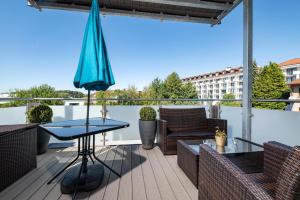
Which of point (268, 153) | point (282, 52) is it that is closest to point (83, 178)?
point (268, 153)

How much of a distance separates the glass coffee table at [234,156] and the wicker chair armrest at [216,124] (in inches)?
27.5

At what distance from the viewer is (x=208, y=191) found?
1.60m

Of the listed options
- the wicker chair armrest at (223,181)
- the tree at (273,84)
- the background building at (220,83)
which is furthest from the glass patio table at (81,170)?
the background building at (220,83)

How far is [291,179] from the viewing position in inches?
35.6

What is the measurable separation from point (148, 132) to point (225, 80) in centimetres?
6037

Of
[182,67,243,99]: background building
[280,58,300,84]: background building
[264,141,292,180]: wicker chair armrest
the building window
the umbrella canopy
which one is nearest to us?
[264,141,292,180]: wicker chair armrest

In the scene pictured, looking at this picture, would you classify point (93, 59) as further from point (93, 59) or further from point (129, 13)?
point (129, 13)

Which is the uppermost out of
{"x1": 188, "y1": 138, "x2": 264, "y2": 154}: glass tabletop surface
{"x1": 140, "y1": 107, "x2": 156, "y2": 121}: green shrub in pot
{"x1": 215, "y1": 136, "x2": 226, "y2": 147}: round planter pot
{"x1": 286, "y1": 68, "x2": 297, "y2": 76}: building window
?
{"x1": 286, "y1": 68, "x2": 297, "y2": 76}: building window

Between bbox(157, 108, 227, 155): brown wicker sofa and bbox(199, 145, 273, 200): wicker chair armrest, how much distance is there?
166 centimetres

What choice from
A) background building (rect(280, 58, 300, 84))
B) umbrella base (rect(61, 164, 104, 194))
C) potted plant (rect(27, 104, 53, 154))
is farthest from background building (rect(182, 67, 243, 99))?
umbrella base (rect(61, 164, 104, 194))

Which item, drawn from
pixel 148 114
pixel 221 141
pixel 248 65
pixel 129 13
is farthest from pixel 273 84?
pixel 221 141

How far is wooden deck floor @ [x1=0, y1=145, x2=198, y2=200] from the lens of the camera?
212cm

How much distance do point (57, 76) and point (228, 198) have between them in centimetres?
2205

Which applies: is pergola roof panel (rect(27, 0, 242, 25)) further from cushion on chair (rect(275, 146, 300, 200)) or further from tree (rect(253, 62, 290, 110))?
tree (rect(253, 62, 290, 110))
